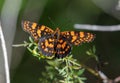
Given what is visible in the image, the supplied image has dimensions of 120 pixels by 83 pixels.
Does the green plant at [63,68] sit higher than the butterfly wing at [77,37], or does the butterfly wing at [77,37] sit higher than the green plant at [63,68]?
the butterfly wing at [77,37]

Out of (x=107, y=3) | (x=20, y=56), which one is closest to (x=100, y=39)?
(x=107, y=3)

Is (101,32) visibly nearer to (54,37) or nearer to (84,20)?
(84,20)

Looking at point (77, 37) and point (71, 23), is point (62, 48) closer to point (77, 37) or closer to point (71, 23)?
point (77, 37)

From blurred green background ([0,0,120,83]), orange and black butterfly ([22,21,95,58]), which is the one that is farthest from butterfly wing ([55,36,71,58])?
blurred green background ([0,0,120,83])

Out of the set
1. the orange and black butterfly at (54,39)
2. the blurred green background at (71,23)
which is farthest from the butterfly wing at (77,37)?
the blurred green background at (71,23)

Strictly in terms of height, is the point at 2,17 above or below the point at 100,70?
above

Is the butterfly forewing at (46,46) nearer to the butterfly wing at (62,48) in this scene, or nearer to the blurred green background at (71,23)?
the butterfly wing at (62,48)

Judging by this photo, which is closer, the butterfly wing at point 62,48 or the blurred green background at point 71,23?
the butterfly wing at point 62,48
